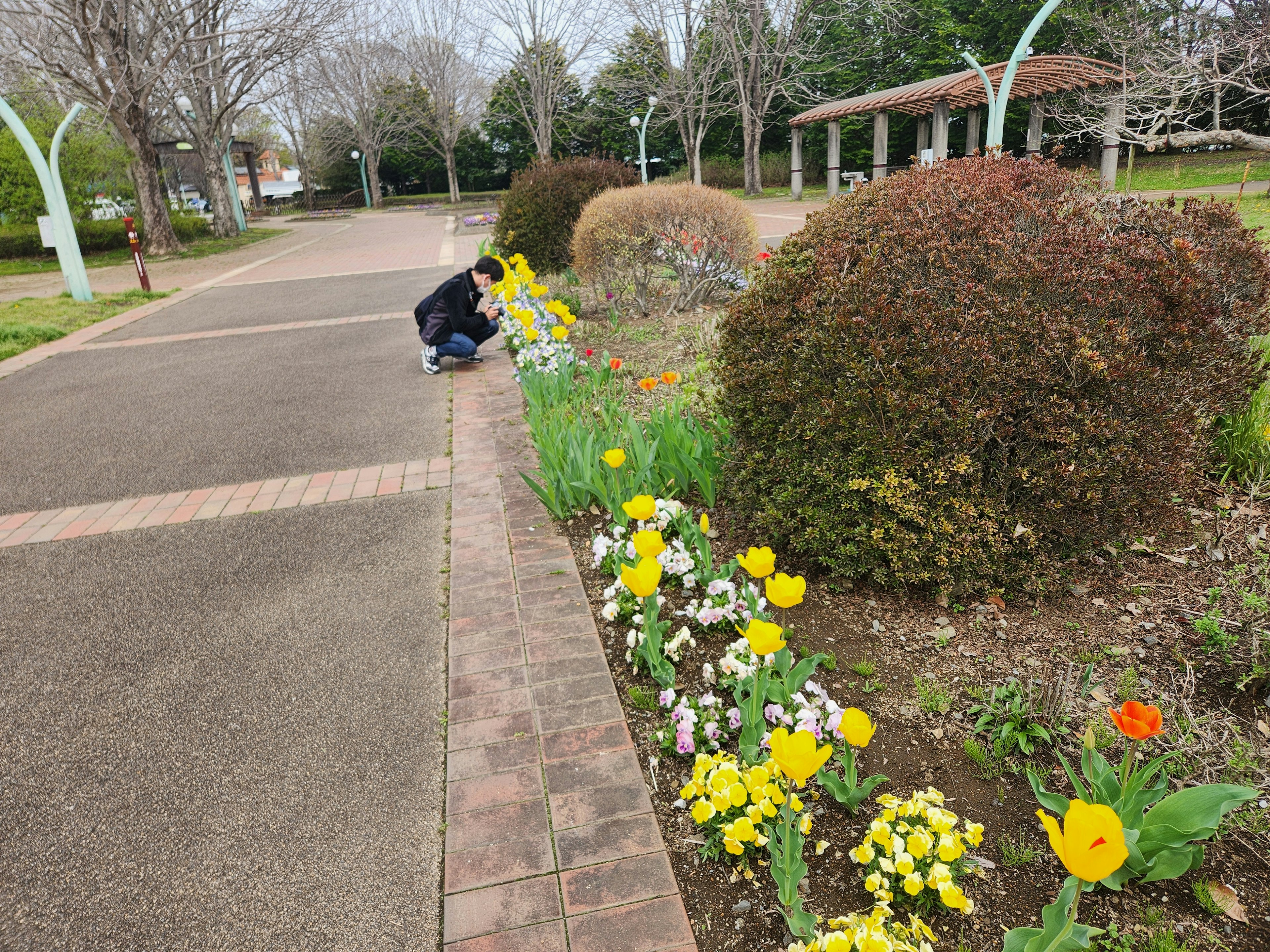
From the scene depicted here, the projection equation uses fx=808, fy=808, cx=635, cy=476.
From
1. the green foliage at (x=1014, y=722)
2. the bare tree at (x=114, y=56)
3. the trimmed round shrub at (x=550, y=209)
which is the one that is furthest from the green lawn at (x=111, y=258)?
the green foliage at (x=1014, y=722)

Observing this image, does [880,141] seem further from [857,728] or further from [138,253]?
[857,728]

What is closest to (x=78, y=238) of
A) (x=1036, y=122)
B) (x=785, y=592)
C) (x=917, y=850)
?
(x=785, y=592)

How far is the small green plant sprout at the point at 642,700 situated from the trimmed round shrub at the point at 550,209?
369 inches

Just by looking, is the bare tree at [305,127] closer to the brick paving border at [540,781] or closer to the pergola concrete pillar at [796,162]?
the pergola concrete pillar at [796,162]

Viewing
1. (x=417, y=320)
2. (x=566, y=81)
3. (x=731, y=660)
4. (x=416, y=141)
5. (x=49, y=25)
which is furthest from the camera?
(x=416, y=141)

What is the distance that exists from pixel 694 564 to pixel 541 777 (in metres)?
1.12

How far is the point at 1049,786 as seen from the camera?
215 centimetres

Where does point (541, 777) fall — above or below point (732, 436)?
below

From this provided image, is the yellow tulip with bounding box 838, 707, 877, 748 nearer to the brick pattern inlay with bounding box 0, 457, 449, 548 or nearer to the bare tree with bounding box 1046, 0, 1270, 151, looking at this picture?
the brick pattern inlay with bounding box 0, 457, 449, 548

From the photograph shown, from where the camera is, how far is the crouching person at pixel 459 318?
692cm

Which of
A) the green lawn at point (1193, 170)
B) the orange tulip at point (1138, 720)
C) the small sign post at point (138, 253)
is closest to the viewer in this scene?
the orange tulip at point (1138, 720)

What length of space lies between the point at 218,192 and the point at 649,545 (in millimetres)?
29487

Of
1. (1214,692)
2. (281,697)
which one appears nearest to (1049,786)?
(1214,692)

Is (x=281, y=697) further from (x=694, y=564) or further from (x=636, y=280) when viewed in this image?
(x=636, y=280)
